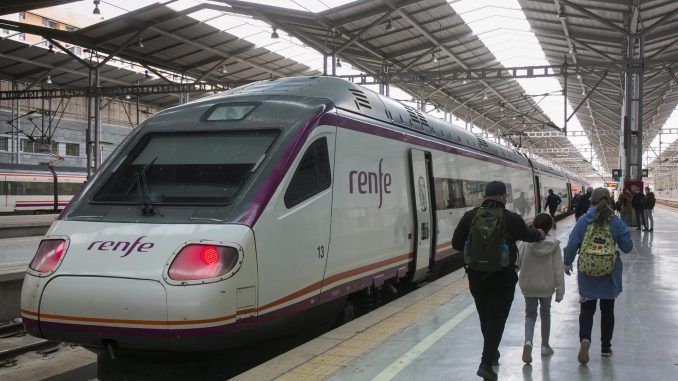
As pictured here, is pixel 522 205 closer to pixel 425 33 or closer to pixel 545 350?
pixel 425 33

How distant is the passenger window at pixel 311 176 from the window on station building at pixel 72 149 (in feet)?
134

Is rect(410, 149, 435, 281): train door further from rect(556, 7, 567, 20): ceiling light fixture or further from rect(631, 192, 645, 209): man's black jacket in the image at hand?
rect(556, 7, 567, 20): ceiling light fixture

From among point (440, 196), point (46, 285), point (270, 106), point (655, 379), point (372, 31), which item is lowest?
point (655, 379)

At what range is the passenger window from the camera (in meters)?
5.40

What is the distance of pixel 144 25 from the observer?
82.6ft

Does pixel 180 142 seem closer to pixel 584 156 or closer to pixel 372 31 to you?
pixel 372 31

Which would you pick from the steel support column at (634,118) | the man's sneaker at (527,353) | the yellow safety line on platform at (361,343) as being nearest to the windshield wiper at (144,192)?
the yellow safety line on platform at (361,343)

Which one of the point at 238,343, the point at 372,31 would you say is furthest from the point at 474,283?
the point at 372,31

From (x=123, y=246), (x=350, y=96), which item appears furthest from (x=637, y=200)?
(x=123, y=246)

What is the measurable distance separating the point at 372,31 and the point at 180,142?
20541 mm

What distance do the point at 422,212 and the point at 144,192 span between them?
13.8 feet

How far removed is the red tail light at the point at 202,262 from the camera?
4.50 meters

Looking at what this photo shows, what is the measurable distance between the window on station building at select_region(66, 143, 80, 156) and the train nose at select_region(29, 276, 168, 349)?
41.2m

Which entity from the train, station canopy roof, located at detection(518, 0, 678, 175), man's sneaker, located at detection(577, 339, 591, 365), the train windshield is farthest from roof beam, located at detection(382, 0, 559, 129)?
man's sneaker, located at detection(577, 339, 591, 365)
